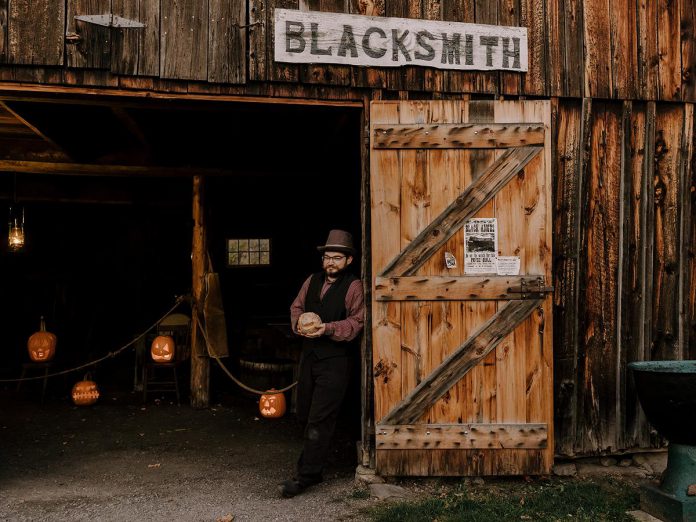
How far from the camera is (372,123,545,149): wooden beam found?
4785 millimetres

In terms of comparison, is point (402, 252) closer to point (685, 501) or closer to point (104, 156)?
point (685, 501)

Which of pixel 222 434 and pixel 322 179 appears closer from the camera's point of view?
pixel 222 434

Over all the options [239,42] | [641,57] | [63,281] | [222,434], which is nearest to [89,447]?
[222,434]

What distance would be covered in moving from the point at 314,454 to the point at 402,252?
1.82 m

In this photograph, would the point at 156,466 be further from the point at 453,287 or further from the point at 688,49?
the point at 688,49

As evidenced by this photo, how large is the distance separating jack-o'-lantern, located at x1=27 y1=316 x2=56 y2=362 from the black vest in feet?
15.5

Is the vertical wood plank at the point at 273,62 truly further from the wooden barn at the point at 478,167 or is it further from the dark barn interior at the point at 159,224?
the dark barn interior at the point at 159,224

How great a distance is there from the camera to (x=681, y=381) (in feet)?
12.7

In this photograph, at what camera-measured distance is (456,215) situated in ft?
15.6

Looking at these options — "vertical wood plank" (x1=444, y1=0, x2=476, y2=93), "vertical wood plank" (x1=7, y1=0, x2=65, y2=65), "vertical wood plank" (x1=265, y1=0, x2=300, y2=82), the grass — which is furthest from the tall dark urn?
"vertical wood plank" (x1=7, y1=0, x2=65, y2=65)

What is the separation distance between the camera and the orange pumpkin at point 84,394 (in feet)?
25.3

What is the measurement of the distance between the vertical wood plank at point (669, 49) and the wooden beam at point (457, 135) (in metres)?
1.36

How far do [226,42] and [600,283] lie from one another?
12.4 ft

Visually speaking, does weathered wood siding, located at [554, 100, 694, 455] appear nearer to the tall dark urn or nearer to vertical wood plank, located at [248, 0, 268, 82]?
the tall dark urn
